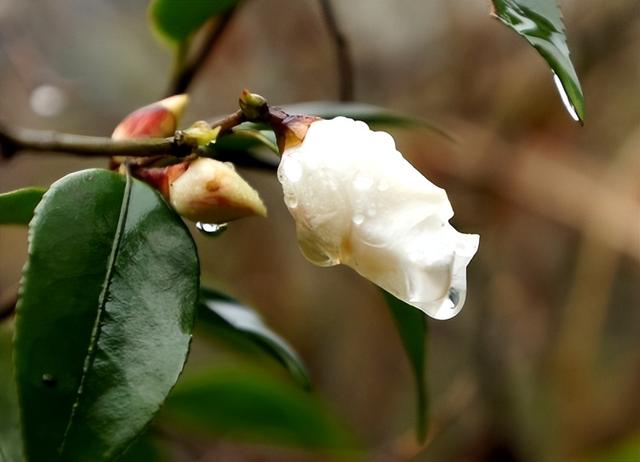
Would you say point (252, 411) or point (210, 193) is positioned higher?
point (210, 193)

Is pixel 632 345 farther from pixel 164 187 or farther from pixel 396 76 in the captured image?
pixel 164 187

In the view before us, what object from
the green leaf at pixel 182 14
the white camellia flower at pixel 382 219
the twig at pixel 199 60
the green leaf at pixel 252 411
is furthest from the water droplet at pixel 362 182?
the green leaf at pixel 252 411

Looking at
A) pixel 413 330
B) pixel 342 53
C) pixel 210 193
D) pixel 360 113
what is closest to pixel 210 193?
pixel 210 193

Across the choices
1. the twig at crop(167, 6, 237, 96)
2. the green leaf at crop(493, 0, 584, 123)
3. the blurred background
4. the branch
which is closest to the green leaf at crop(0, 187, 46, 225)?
the branch

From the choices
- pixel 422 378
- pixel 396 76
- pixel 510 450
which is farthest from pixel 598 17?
pixel 422 378

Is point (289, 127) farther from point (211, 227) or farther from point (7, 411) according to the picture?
point (7, 411)
